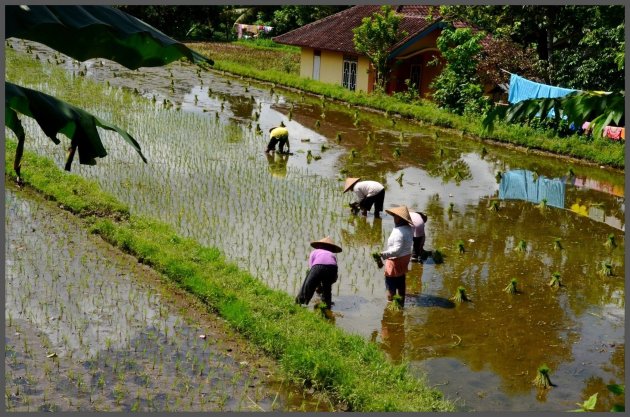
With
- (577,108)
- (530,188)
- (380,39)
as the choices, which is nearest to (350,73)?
(380,39)

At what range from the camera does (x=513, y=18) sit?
22.0 meters

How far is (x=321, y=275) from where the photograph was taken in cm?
825

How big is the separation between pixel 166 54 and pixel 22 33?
1.03 metres

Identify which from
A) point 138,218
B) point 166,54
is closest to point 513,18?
point 138,218

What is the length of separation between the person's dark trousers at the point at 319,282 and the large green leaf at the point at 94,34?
323 cm

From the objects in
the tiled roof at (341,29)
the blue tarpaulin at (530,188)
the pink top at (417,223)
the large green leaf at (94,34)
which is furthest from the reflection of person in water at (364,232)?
the tiled roof at (341,29)

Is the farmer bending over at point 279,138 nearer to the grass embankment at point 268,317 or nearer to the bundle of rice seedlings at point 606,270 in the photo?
the grass embankment at point 268,317

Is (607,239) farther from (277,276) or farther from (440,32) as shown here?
(440,32)

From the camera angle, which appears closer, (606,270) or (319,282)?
(319,282)

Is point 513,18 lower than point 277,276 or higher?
higher

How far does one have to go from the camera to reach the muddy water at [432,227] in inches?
301

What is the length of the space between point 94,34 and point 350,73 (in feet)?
65.3

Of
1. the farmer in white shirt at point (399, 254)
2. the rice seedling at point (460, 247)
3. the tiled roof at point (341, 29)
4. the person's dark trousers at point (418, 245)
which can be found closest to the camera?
the farmer in white shirt at point (399, 254)

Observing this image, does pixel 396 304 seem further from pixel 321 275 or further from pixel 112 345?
pixel 112 345
